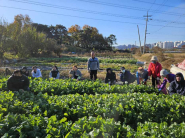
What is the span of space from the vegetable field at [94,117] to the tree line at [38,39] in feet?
46.0

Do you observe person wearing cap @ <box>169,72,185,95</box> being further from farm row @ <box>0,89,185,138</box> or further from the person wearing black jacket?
the person wearing black jacket

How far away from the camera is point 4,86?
546 cm

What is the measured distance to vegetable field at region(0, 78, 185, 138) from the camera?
2.25 m

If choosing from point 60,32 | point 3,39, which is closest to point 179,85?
point 3,39

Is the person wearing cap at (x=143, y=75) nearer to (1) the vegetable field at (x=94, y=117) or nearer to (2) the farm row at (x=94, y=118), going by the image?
(1) the vegetable field at (x=94, y=117)

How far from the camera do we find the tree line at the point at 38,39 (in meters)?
15.8

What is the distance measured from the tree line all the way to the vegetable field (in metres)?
14.0

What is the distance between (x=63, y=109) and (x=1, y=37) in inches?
589

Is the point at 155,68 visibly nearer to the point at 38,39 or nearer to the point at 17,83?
the point at 17,83

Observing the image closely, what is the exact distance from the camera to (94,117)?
103 inches

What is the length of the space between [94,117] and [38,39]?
25378 mm

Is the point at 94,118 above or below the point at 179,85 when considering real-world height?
below

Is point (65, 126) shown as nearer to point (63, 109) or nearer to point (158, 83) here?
point (63, 109)

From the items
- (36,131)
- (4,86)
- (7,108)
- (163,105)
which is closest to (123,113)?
(163,105)
